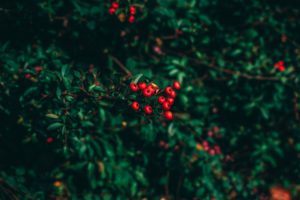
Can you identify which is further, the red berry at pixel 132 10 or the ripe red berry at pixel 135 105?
the red berry at pixel 132 10

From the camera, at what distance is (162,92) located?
1927 mm

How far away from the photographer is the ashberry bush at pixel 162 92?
8.06 ft

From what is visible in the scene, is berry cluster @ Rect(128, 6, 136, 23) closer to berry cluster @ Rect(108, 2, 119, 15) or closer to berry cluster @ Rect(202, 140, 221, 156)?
berry cluster @ Rect(108, 2, 119, 15)

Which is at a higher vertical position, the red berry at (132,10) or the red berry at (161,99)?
the red berry at (132,10)

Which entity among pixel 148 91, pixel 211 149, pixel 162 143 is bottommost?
pixel 211 149

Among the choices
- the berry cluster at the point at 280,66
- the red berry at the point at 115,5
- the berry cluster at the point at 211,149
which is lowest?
the berry cluster at the point at 211,149

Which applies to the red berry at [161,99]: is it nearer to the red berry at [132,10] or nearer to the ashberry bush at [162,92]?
the ashberry bush at [162,92]

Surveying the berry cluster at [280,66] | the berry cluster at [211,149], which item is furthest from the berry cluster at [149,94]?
the berry cluster at [280,66]

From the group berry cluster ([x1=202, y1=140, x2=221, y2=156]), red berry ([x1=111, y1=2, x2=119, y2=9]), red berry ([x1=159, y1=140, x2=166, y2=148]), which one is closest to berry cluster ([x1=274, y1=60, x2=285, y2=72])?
berry cluster ([x1=202, y1=140, x2=221, y2=156])

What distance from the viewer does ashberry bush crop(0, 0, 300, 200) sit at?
2457mm

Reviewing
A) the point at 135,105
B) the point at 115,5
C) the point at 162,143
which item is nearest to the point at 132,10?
the point at 115,5

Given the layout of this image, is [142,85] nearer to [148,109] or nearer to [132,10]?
[148,109]

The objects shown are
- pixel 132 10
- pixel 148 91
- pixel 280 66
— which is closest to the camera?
pixel 148 91

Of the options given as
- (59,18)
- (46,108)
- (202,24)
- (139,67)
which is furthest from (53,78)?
(202,24)
